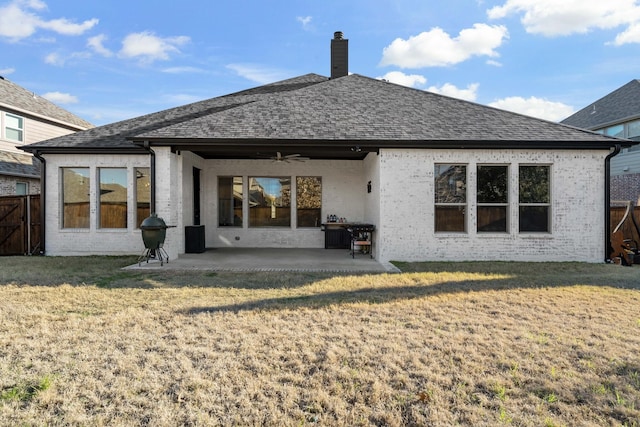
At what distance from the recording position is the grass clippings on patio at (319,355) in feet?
8.35

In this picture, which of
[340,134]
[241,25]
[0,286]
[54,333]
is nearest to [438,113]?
[340,134]

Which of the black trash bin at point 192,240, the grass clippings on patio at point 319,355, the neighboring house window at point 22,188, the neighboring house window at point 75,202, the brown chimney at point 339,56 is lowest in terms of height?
the grass clippings on patio at point 319,355

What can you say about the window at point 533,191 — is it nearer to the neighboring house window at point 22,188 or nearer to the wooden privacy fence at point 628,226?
the wooden privacy fence at point 628,226

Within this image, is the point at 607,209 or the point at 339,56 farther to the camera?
the point at 339,56

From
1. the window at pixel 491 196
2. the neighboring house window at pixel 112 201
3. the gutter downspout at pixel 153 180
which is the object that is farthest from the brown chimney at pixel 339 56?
the neighboring house window at pixel 112 201

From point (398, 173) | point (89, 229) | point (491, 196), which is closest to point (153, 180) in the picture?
point (89, 229)

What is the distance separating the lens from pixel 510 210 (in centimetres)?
949

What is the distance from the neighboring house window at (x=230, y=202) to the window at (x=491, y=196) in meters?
7.59

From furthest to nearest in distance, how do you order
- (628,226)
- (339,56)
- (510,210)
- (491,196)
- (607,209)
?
(339,56) → (628,226) → (491,196) → (510,210) → (607,209)

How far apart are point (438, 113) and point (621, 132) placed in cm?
1402

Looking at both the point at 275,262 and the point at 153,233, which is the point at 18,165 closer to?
the point at 153,233

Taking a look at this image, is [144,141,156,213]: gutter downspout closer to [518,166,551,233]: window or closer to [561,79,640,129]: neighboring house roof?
[518,166,551,233]: window

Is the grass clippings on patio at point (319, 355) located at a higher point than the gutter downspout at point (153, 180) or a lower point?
lower

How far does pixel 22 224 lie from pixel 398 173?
37.3 ft
